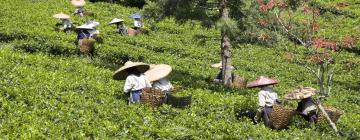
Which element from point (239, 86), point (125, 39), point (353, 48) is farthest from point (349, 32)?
point (239, 86)

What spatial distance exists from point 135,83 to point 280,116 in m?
3.15

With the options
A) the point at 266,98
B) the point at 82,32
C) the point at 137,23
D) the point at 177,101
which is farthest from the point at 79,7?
the point at 266,98

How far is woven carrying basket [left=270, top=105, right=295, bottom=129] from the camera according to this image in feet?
33.1

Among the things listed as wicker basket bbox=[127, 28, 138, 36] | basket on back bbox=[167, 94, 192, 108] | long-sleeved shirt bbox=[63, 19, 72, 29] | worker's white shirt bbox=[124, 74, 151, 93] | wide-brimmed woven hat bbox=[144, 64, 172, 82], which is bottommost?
wicker basket bbox=[127, 28, 138, 36]

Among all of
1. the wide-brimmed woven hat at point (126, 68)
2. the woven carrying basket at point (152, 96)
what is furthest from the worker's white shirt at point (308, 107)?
the wide-brimmed woven hat at point (126, 68)

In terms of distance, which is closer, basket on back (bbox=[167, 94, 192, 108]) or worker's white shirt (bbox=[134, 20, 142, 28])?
basket on back (bbox=[167, 94, 192, 108])

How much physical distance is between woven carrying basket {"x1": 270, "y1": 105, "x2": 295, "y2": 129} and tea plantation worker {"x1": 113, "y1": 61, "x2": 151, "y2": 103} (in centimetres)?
275

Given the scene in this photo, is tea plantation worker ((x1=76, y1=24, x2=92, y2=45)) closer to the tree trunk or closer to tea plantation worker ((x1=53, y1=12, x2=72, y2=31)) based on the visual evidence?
tea plantation worker ((x1=53, y1=12, x2=72, y2=31))

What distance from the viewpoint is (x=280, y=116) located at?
10148mm

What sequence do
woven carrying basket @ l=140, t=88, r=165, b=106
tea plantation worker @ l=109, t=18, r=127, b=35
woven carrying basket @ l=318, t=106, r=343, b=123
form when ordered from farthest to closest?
tea plantation worker @ l=109, t=18, r=127, b=35 → woven carrying basket @ l=318, t=106, r=343, b=123 → woven carrying basket @ l=140, t=88, r=165, b=106

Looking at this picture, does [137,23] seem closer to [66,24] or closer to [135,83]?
[66,24]

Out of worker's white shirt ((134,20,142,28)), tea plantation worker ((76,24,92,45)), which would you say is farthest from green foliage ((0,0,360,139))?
worker's white shirt ((134,20,142,28))

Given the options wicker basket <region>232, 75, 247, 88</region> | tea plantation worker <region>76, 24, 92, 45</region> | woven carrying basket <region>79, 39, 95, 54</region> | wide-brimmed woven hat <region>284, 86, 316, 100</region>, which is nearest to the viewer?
wide-brimmed woven hat <region>284, 86, 316, 100</region>

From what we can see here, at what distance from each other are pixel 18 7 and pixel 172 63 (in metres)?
12.9
